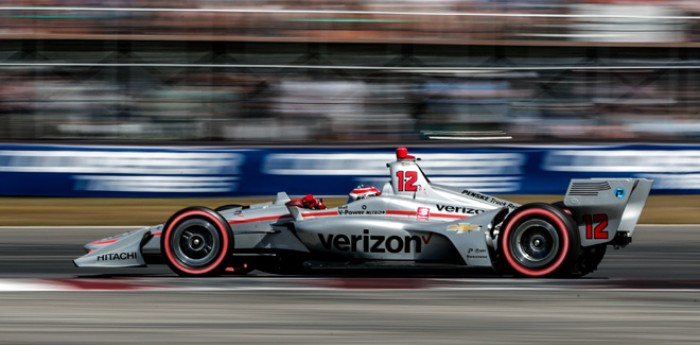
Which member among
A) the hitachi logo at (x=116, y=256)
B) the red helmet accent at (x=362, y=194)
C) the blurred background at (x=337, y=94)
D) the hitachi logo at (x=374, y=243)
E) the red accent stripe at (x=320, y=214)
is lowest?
the hitachi logo at (x=116, y=256)

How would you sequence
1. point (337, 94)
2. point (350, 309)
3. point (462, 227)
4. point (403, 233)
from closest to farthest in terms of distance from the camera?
1. point (350, 309)
2. point (462, 227)
3. point (403, 233)
4. point (337, 94)

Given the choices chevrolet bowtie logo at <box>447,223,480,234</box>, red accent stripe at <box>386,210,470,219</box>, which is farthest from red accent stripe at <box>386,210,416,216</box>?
chevrolet bowtie logo at <box>447,223,480,234</box>

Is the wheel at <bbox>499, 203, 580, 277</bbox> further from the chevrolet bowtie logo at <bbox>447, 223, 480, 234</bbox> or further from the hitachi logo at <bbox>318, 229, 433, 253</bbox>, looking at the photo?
the hitachi logo at <bbox>318, 229, 433, 253</bbox>

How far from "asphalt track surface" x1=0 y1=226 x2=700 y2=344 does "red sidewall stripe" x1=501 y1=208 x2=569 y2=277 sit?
9 cm

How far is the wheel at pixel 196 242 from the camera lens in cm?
848

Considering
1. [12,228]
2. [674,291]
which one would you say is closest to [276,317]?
[674,291]

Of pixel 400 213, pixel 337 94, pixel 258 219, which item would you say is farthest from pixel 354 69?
pixel 400 213

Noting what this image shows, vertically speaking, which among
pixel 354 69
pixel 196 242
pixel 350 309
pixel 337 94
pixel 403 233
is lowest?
pixel 350 309

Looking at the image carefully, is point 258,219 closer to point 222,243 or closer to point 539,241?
point 222,243

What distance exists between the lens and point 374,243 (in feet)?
27.6

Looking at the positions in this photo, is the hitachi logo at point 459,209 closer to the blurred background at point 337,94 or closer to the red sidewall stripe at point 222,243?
the red sidewall stripe at point 222,243

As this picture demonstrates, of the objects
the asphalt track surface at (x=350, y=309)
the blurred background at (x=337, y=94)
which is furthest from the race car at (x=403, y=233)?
the blurred background at (x=337, y=94)

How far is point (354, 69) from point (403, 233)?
417 inches

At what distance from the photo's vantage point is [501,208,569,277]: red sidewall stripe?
815 centimetres
